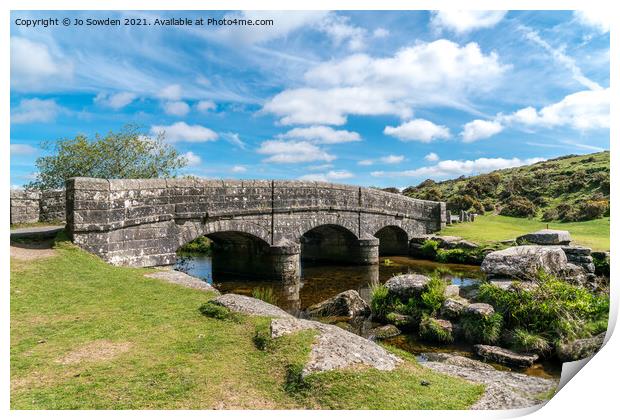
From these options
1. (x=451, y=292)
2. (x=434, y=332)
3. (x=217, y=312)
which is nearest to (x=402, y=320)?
(x=434, y=332)

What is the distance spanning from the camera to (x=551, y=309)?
955 centimetres

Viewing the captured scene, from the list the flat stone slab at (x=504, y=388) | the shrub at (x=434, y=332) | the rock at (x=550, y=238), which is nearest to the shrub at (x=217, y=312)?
the flat stone slab at (x=504, y=388)

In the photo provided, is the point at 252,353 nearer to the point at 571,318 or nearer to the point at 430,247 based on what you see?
the point at 571,318

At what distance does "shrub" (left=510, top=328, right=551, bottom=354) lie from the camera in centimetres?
880

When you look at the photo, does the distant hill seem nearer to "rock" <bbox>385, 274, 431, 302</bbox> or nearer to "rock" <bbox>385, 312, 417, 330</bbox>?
"rock" <bbox>385, 274, 431, 302</bbox>

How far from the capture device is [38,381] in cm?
499

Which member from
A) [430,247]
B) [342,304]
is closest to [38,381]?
[342,304]

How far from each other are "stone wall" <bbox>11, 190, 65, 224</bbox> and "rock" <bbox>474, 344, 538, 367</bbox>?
39.0 ft

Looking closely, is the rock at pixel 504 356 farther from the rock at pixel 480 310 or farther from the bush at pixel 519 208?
the bush at pixel 519 208

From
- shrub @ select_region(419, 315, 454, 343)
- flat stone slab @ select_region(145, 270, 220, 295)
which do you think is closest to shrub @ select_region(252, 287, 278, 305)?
flat stone slab @ select_region(145, 270, 220, 295)

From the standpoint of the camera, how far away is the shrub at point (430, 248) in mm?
24547

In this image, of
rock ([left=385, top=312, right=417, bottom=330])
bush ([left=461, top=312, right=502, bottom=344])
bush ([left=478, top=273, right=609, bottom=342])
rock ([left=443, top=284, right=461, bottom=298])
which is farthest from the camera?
rock ([left=443, top=284, right=461, bottom=298])

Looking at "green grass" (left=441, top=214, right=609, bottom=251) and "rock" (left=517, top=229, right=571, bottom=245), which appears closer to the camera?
"rock" (left=517, top=229, right=571, bottom=245)

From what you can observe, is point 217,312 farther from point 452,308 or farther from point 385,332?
point 452,308
